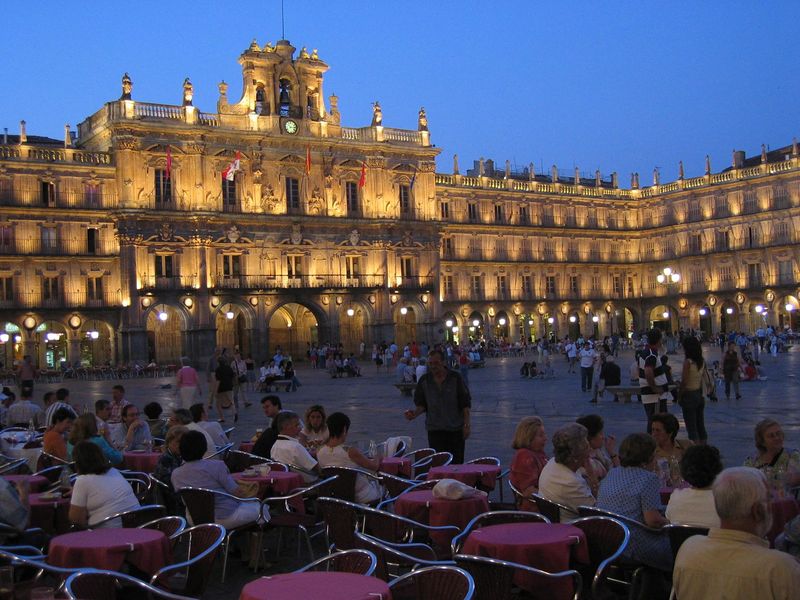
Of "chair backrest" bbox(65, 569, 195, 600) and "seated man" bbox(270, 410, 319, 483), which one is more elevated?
"seated man" bbox(270, 410, 319, 483)

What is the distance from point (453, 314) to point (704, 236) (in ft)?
63.8

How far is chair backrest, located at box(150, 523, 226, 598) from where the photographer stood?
6285 millimetres

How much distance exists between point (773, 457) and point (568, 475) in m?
1.84

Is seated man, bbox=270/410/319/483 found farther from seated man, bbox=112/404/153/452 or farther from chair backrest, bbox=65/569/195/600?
chair backrest, bbox=65/569/195/600

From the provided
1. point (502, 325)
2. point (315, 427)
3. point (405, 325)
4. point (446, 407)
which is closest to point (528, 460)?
point (446, 407)

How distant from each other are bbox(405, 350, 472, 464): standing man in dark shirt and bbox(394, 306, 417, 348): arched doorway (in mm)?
44036

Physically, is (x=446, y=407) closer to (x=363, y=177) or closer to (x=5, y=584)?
(x=5, y=584)

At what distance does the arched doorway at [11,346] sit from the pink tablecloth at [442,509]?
42.4m

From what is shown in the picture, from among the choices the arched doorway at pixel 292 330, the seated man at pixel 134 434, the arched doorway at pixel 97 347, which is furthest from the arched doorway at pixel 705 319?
the seated man at pixel 134 434

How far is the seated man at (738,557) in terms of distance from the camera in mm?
4125

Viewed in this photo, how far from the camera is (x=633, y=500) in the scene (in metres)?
6.85

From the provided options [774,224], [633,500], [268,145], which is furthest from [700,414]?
[774,224]

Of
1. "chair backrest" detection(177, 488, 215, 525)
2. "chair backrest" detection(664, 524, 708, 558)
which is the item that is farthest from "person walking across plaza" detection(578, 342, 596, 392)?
"chair backrest" detection(664, 524, 708, 558)

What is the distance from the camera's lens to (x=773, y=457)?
25.9 ft
